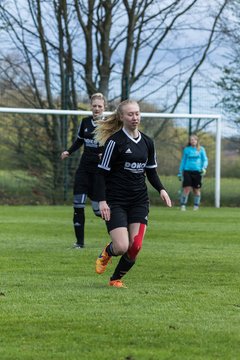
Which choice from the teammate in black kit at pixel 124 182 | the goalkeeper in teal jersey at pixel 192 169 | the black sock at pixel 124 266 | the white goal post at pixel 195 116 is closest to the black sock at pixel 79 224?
the teammate in black kit at pixel 124 182

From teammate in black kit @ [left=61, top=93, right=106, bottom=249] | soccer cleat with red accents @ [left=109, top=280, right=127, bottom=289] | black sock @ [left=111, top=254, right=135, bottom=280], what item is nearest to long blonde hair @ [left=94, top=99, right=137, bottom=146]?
black sock @ [left=111, top=254, right=135, bottom=280]

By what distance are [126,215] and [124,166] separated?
478 mm

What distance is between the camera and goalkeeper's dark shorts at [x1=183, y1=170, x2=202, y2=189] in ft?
80.3

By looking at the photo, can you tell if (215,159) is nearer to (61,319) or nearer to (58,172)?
(58,172)

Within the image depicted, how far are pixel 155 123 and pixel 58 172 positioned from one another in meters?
3.11

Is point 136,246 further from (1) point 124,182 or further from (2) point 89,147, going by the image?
(2) point 89,147

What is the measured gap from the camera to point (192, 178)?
24.6 meters

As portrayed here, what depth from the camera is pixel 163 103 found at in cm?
2784

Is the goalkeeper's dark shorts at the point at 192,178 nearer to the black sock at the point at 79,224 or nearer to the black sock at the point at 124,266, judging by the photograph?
the black sock at the point at 79,224

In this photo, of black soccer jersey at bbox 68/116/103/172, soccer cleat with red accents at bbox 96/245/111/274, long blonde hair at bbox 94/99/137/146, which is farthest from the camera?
black soccer jersey at bbox 68/116/103/172

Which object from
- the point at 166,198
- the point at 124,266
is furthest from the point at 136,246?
the point at 166,198

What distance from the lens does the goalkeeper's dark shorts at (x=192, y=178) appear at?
2447 cm

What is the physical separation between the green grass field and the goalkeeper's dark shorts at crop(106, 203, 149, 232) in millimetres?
619

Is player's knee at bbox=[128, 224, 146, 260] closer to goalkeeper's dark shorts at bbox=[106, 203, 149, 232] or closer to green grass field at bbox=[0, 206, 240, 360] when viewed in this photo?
goalkeeper's dark shorts at bbox=[106, 203, 149, 232]
